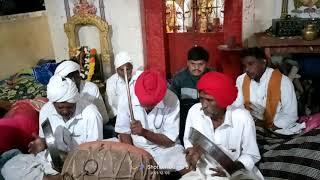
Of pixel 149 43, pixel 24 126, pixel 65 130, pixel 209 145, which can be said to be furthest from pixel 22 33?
pixel 209 145

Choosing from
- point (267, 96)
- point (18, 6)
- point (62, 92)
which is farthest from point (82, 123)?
point (18, 6)

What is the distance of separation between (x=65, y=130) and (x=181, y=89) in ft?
5.04

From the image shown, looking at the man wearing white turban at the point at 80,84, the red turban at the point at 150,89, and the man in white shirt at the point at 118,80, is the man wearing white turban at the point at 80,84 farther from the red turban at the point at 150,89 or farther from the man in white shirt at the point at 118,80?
the red turban at the point at 150,89

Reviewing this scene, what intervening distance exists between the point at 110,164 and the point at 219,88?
945 mm

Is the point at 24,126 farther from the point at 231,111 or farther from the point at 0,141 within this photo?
the point at 231,111

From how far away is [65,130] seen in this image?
10.1 feet

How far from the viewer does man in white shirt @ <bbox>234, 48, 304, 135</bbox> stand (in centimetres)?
349

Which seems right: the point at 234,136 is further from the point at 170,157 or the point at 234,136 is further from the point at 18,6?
the point at 18,6

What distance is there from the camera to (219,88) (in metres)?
2.51

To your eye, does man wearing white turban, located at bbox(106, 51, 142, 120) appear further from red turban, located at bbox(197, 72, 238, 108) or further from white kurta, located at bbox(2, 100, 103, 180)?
red turban, located at bbox(197, 72, 238, 108)

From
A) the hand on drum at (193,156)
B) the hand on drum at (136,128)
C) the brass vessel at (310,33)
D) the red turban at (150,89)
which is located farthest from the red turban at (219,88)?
the brass vessel at (310,33)

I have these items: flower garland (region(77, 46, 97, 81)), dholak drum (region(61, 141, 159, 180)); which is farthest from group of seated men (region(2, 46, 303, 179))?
flower garland (region(77, 46, 97, 81))

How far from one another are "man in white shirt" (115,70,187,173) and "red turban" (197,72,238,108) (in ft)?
1.73

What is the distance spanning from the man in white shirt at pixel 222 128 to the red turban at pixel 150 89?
1.36 feet
